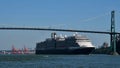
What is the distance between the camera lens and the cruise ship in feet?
456

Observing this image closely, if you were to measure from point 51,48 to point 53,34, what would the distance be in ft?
37.2

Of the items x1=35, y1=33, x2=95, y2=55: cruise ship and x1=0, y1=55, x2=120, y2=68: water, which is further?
x1=35, y1=33, x2=95, y2=55: cruise ship

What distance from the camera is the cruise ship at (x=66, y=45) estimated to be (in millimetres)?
138875

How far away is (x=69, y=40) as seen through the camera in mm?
144500

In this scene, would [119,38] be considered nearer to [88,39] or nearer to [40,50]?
[88,39]

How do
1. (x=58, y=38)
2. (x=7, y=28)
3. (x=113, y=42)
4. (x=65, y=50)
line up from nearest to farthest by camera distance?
1. (x=7, y=28)
2. (x=113, y=42)
3. (x=65, y=50)
4. (x=58, y=38)

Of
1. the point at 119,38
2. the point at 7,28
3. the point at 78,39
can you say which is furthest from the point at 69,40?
the point at 7,28

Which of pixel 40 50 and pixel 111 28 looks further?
pixel 40 50

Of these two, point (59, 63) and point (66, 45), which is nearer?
point (59, 63)

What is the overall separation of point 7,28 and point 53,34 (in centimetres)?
4899

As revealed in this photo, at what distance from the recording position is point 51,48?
144 meters

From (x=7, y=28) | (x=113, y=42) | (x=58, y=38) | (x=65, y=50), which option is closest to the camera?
(x=7, y=28)

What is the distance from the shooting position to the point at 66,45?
141500mm

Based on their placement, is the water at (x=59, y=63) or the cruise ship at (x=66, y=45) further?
the cruise ship at (x=66, y=45)
